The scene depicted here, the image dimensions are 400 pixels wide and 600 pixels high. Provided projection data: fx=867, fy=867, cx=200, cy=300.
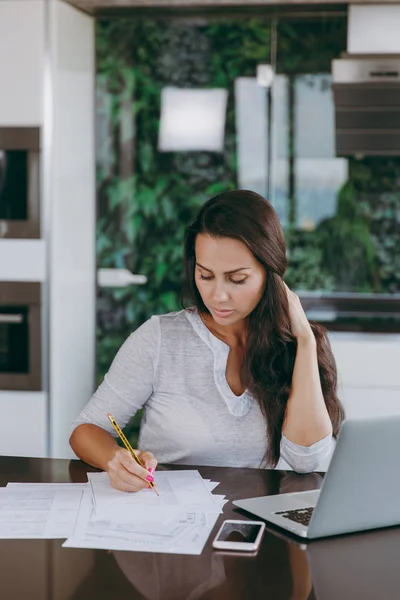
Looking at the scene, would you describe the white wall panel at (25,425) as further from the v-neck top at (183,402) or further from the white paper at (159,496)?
the white paper at (159,496)

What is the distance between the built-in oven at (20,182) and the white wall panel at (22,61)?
2.4 inches

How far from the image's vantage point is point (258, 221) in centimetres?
193

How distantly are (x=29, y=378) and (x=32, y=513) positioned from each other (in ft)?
6.46

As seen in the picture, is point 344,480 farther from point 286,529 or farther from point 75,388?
point 75,388

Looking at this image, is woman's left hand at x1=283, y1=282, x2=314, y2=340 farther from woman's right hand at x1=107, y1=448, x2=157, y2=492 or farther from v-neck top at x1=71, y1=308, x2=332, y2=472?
A: woman's right hand at x1=107, y1=448, x2=157, y2=492

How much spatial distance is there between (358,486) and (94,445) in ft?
2.18

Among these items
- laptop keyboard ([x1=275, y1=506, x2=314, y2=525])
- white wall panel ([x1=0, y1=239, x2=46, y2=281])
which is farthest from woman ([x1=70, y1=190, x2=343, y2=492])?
white wall panel ([x1=0, y1=239, x2=46, y2=281])

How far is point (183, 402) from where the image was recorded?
1.98 meters

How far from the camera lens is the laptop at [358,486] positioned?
131 centimetres

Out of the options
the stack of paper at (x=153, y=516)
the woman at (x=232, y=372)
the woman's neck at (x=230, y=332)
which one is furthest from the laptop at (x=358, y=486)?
the woman's neck at (x=230, y=332)

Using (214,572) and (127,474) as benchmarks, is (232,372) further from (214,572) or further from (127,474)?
(214,572)

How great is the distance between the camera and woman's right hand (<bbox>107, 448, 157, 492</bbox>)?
→ 5.16ft

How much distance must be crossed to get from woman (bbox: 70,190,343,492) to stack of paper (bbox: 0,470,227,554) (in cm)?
23

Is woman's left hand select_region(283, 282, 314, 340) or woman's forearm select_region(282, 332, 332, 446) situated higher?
woman's left hand select_region(283, 282, 314, 340)
